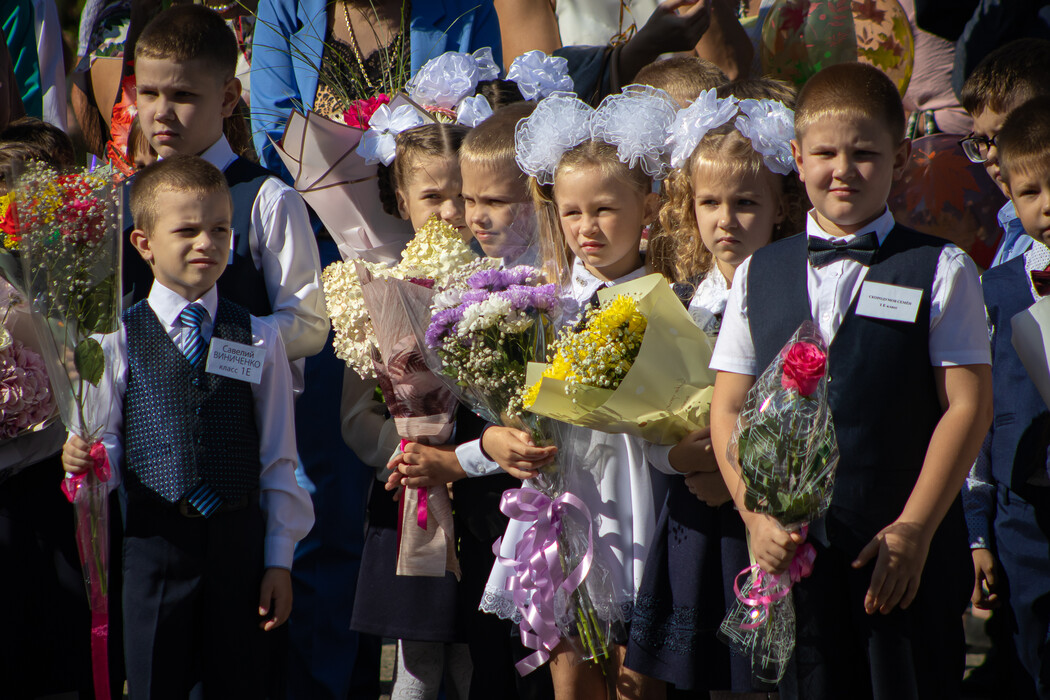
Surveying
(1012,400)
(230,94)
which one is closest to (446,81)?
(230,94)

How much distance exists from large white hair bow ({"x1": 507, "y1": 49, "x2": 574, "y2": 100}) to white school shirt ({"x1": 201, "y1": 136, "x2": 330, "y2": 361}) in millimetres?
946

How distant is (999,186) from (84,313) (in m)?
3.21

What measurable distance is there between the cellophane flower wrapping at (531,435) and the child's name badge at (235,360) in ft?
1.91

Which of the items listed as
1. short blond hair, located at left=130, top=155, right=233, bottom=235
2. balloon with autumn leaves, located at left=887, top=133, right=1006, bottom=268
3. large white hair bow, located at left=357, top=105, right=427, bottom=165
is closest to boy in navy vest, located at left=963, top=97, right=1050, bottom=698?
balloon with autumn leaves, located at left=887, top=133, right=1006, bottom=268

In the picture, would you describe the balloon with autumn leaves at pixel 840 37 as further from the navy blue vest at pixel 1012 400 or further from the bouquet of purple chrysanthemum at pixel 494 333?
the bouquet of purple chrysanthemum at pixel 494 333

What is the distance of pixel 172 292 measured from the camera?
130 inches

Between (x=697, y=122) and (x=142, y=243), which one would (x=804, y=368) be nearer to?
(x=697, y=122)

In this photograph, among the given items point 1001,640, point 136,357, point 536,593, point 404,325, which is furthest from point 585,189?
point 1001,640

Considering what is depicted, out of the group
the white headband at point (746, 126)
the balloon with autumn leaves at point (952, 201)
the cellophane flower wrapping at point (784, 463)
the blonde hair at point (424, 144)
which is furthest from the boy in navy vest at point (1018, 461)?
the blonde hair at point (424, 144)

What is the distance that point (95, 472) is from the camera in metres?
3.04

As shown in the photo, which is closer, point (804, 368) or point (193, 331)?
point (804, 368)

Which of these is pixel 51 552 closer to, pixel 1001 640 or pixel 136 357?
pixel 136 357

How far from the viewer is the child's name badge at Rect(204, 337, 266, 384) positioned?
3.15 meters

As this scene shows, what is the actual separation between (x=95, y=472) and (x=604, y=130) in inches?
70.0
